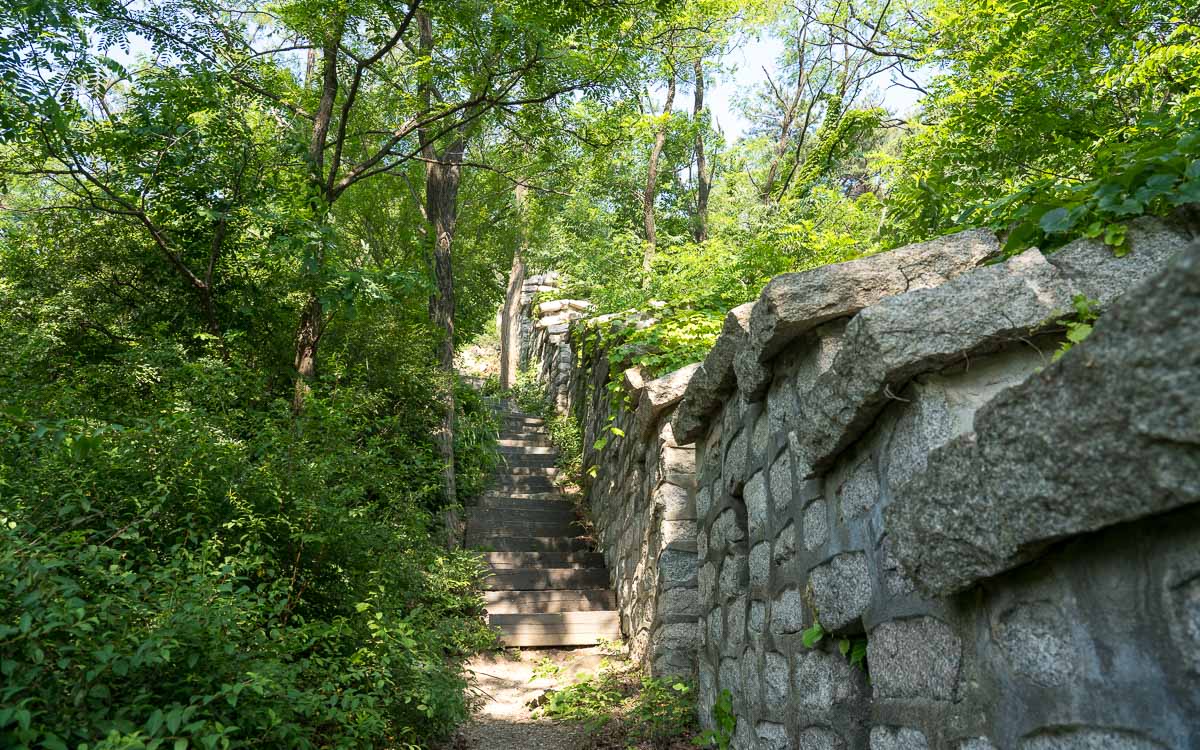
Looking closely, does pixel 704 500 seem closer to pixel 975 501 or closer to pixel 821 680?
pixel 821 680

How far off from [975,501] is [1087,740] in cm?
37

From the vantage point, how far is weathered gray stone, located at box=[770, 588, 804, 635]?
2475 millimetres

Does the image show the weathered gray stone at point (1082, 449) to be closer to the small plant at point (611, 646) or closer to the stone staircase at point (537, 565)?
the small plant at point (611, 646)

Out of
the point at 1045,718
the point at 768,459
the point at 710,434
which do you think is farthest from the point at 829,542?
the point at 710,434

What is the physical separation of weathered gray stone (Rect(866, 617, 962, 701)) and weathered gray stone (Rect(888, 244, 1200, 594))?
0.85 ft

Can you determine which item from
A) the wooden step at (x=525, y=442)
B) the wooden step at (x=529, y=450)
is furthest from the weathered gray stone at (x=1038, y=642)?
the wooden step at (x=525, y=442)

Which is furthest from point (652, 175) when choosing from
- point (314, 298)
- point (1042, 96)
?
point (314, 298)

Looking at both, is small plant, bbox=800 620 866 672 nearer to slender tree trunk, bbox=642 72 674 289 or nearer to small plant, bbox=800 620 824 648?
small plant, bbox=800 620 824 648

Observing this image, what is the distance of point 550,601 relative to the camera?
6.29m

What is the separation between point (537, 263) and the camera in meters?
13.7

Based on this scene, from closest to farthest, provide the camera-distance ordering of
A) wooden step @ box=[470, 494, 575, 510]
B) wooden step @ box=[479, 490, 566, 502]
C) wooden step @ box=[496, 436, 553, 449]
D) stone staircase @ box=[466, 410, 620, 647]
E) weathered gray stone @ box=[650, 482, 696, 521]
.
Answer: weathered gray stone @ box=[650, 482, 696, 521] < stone staircase @ box=[466, 410, 620, 647] < wooden step @ box=[470, 494, 575, 510] < wooden step @ box=[479, 490, 566, 502] < wooden step @ box=[496, 436, 553, 449]

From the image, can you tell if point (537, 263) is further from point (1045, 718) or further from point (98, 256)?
point (1045, 718)

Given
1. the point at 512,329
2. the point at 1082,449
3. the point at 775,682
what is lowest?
the point at 775,682

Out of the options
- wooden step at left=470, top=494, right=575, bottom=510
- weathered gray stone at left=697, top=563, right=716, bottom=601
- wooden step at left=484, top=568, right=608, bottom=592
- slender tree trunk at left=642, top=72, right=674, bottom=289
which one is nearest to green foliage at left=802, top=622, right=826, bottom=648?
weathered gray stone at left=697, top=563, right=716, bottom=601
